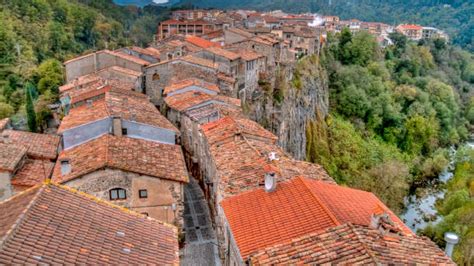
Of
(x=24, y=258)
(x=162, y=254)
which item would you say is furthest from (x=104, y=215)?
(x=24, y=258)

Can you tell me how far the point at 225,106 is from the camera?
115 feet

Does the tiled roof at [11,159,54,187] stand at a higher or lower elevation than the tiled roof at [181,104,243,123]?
lower

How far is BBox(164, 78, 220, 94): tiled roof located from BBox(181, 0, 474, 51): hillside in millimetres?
124095

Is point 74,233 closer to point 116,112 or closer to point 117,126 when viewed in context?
point 117,126

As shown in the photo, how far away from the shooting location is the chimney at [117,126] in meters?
26.1

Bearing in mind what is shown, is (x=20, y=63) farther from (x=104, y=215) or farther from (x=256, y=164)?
(x=104, y=215)

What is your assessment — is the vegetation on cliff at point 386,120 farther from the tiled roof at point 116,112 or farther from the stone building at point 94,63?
the tiled roof at point 116,112

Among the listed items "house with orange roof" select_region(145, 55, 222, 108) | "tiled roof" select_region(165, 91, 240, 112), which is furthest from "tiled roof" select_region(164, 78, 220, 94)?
"house with orange roof" select_region(145, 55, 222, 108)

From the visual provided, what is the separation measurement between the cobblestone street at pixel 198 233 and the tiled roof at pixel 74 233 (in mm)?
10760

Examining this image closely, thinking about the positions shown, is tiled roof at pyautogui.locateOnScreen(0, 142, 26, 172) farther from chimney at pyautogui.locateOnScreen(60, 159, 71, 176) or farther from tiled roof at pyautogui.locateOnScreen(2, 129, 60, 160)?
chimney at pyautogui.locateOnScreen(60, 159, 71, 176)

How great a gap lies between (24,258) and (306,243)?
9.03 m

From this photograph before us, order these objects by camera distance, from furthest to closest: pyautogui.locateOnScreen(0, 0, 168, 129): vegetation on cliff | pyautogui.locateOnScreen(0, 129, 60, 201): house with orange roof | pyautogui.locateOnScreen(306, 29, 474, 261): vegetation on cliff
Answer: pyautogui.locateOnScreen(306, 29, 474, 261): vegetation on cliff < pyautogui.locateOnScreen(0, 0, 168, 129): vegetation on cliff < pyautogui.locateOnScreen(0, 129, 60, 201): house with orange roof

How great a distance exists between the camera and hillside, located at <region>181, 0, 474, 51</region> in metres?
164

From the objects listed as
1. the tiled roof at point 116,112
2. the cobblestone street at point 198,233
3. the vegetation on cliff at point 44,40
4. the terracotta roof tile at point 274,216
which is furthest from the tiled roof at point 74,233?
the vegetation on cliff at point 44,40
